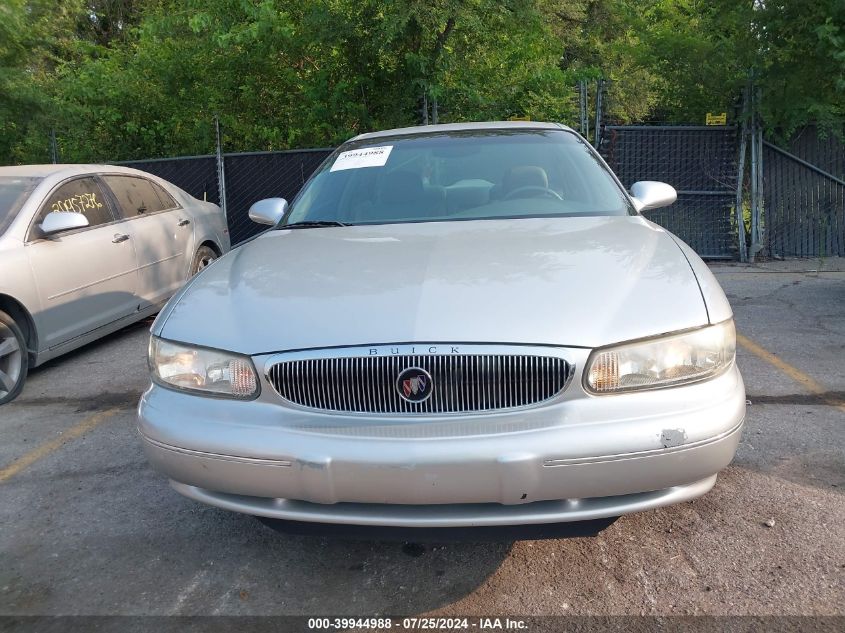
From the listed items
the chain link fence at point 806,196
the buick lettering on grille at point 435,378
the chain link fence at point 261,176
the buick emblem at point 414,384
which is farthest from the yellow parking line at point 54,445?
the chain link fence at point 806,196

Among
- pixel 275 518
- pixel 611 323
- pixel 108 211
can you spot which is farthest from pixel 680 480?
pixel 108 211

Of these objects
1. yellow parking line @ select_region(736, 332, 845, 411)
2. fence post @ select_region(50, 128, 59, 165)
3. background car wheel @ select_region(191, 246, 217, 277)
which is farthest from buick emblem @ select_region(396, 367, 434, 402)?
fence post @ select_region(50, 128, 59, 165)

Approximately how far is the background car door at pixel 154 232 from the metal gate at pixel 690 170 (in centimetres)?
560

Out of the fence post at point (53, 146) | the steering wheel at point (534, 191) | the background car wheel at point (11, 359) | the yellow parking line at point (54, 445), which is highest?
the fence post at point (53, 146)

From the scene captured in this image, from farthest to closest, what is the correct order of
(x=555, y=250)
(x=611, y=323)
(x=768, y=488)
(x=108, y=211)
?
(x=108, y=211), (x=768, y=488), (x=555, y=250), (x=611, y=323)

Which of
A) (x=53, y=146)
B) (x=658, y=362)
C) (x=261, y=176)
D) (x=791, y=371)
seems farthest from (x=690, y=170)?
(x=53, y=146)

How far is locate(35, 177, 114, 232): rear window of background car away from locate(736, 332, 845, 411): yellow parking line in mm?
5200

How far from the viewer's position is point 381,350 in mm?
2287

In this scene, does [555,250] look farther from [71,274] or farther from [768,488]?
[71,274]

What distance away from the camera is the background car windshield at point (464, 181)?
3.66m

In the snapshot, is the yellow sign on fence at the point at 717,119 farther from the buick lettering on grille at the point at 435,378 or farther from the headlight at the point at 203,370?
the headlight at the point at 203,370

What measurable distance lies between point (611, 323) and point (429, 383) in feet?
2.01

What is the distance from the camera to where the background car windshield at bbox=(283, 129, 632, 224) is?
12.0ft

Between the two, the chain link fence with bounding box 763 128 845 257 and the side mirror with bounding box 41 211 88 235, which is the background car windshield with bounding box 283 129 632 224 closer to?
the side mirror with bounding box 41 211 88 235
